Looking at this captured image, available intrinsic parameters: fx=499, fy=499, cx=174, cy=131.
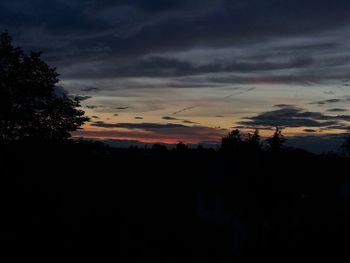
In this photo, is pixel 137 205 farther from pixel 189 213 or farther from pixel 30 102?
pixel 30 102

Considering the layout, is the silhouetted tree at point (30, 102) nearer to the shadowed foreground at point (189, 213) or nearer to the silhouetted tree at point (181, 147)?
the shadowed foreground at point (189, 213)

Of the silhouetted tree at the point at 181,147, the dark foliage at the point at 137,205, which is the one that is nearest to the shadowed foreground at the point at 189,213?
the dark foliage at the point at 137,205

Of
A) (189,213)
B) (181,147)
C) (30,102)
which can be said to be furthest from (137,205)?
(181,147)

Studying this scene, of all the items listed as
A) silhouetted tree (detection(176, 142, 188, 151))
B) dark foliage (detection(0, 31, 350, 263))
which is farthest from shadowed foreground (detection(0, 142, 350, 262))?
silhouetted tree (detection(176, 142, 188, 151))

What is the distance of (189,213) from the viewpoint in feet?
141

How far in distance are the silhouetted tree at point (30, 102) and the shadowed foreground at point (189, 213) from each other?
2102 mm

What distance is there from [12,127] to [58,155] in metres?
4.46

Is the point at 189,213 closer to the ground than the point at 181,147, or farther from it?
closer to the ground

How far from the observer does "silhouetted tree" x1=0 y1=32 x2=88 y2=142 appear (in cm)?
3619

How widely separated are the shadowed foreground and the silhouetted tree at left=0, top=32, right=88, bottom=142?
210 centimetres

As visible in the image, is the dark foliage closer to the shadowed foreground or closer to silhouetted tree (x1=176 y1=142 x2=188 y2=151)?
the shadowed foreground

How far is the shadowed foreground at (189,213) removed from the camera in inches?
1094

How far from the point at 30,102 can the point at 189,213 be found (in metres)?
16.3

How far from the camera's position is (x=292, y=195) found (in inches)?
1305
